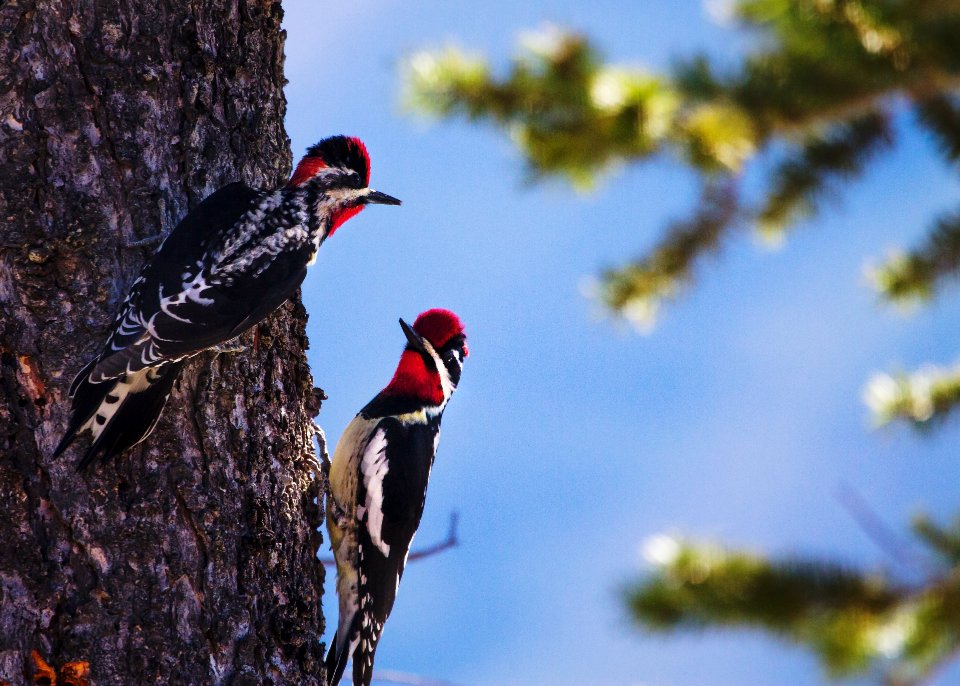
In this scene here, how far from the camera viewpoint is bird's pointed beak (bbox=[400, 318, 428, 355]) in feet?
10.0

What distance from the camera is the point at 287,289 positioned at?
2.29 metres

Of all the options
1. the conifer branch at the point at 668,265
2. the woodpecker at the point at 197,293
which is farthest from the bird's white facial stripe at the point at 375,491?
the conifer branch at the point at 668,265

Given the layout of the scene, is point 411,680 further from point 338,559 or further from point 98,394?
point 98,394

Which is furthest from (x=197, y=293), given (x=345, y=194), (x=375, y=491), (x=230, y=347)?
(x=375, y=491)

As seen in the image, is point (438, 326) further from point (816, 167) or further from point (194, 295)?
point (816, 167)

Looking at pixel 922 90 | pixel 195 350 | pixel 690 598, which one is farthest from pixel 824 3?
pixel 195 350

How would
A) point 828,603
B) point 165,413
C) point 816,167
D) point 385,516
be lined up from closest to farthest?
point 165,413 → point 385,516 → point 828,603 → point 816,167

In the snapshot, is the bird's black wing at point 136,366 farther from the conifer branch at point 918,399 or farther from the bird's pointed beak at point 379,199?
the conifer branch at point 918,399

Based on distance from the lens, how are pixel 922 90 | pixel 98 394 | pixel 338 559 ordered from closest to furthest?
pixel 98 394 < pixel 338 559 < pixel 922 90

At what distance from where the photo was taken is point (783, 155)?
12.0 ft

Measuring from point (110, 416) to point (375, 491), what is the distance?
1022 millimetres

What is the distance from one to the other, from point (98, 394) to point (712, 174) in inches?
89.4

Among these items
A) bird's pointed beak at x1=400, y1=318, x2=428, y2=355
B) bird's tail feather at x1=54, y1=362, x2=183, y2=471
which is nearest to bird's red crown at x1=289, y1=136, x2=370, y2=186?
bird's pointed beak at x1=400, y1=318, x2=428, y2=355

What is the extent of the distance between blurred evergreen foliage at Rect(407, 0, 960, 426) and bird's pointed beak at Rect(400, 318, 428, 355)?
944mm
